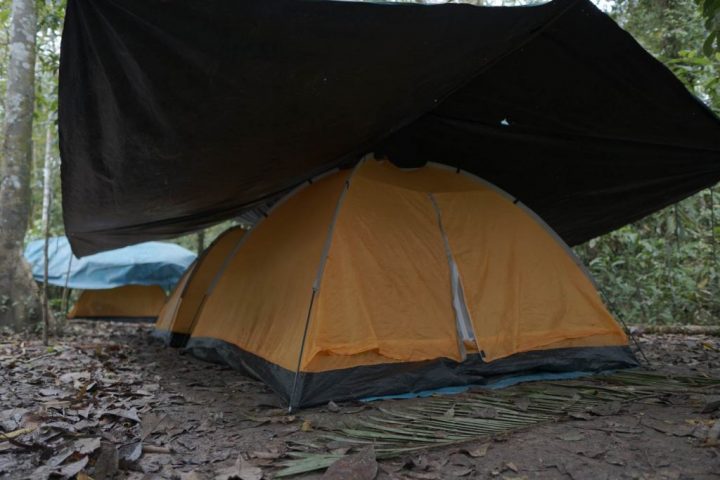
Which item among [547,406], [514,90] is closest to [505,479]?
[547,406]

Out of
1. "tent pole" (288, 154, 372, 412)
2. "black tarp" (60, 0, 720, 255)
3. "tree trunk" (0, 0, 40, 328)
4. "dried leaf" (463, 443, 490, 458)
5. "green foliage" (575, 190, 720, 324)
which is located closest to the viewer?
"dried leaf" (463, 443, 490, 458)

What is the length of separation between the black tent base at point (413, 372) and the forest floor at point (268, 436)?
93mm

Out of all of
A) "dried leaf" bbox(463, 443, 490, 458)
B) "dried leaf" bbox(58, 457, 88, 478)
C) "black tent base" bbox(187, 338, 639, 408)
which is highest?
"black tent base" bbox(187, 338, 639, 408)

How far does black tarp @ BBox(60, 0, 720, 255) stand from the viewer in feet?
7.35

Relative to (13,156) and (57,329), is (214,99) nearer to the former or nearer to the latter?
(13,156)

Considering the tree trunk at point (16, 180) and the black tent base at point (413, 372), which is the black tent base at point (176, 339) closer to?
the tree trunk at point (16, 180)

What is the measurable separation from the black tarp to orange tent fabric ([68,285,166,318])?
532 centimetres

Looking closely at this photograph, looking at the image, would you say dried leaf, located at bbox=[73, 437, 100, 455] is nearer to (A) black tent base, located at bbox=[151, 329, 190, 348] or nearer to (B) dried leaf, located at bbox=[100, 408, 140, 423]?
(B) dried leaf, located at bbox=[100, 408, 140, 423]

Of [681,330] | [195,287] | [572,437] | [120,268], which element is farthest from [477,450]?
[120,268]

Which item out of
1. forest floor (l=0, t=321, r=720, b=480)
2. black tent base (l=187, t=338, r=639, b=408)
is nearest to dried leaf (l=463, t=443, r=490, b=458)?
forest floor (l=0, t=321, r=720, b=480)

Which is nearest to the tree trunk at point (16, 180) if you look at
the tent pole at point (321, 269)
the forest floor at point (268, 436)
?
the forest floor at point (268, 436)

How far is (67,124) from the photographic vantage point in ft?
9.45

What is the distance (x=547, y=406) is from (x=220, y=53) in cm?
→ 242

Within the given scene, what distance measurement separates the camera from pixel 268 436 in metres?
2.48
